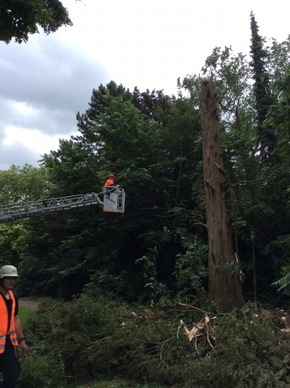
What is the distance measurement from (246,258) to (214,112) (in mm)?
5445

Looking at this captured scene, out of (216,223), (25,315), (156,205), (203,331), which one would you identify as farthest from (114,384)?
(156,205)

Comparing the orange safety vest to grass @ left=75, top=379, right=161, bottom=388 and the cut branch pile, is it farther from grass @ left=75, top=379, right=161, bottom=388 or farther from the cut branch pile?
the cut branch pile

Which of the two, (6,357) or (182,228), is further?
(182,228)

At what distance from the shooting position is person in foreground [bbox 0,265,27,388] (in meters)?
4.52

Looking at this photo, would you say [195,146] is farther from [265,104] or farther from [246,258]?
[265,104]

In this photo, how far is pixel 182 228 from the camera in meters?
13.4

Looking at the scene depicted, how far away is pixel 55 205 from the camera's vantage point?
8609 mm

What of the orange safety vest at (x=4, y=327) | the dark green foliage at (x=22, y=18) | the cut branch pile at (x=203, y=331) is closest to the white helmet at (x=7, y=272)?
the orange safety vest at (x=4, y=327)

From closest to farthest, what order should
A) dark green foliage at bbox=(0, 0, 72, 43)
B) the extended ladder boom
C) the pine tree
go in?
dark green foliage at bbox=(0, 0, 72, 43) < the extended ladder boom < the pine tree

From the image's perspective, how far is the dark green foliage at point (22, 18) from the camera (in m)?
7.20

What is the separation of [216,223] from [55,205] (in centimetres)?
351

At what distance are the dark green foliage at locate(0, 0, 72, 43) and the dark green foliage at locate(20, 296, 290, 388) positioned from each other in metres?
4.48

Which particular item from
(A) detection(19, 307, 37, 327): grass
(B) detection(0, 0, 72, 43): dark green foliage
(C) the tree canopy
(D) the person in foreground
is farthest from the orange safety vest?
(C) the tree canopy

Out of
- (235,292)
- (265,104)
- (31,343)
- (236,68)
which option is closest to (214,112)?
(235,292)
